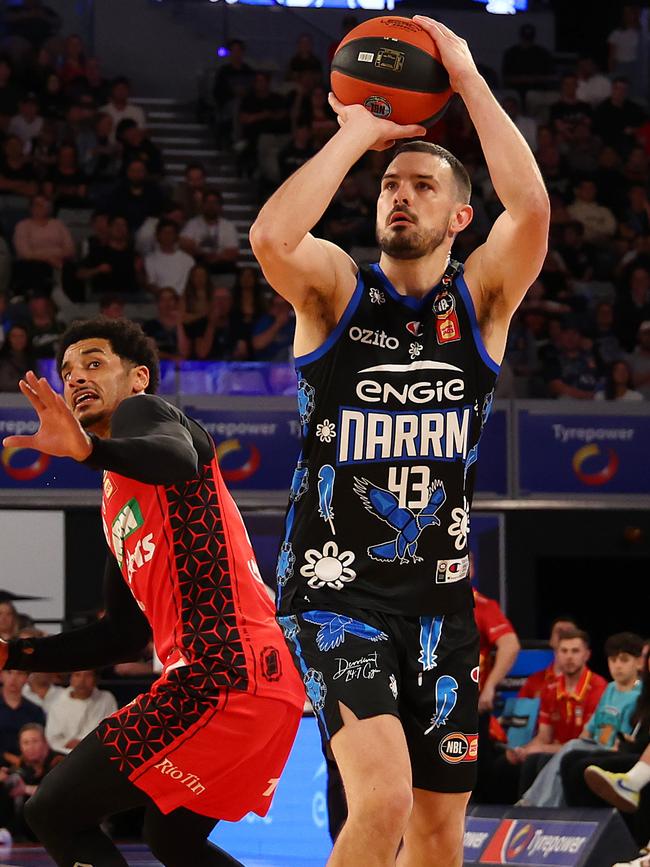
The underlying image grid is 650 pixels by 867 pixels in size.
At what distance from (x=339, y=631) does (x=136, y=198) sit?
11.8 meters

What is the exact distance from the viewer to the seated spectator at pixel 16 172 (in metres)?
15.5

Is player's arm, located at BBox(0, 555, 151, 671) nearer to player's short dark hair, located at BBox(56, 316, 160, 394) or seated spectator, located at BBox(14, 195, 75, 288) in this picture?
player's short dark hair, located at BBox(56, 316, 160, 394)

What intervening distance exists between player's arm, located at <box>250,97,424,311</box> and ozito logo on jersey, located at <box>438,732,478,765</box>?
134 cm

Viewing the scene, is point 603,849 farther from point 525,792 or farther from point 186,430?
point 186,430

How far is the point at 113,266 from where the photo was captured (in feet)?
47.7

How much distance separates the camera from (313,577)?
171 inches

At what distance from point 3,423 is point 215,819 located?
7875 millimetres

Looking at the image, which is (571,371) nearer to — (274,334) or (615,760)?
(274,334)

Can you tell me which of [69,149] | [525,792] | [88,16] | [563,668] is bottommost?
[525,792]

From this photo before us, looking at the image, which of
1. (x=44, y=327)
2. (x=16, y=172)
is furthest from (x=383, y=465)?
(x=16, y=172)

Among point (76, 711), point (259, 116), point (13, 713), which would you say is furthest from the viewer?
point (259, 116)

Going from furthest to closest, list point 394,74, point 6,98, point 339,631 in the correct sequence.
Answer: point 6,98 → point 394,74 → point 339,631

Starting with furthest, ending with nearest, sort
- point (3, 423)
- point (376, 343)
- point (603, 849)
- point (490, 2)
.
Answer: point (490, 2), point (3, 423), point (603, 849), point (376, 343)

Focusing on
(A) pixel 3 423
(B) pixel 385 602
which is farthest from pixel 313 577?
(A) pixel 3 423
